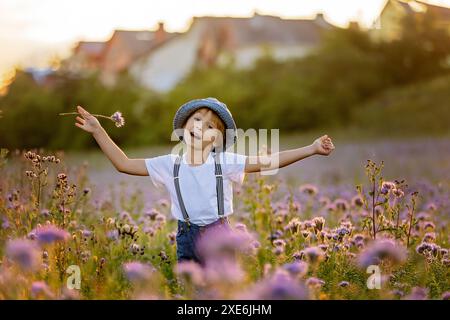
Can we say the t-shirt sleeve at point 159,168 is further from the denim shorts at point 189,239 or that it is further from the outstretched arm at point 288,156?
the outstretched arm at point 288,156

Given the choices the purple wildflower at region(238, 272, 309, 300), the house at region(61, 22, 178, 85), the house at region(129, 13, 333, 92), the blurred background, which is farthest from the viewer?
the house at region(61, 22, 178, 85)

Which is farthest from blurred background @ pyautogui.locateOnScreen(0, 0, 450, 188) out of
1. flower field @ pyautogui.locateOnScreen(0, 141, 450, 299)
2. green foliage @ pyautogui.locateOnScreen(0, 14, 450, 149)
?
flower field @ pyautogui.locateOnScreen(0, 141, 450, 299)

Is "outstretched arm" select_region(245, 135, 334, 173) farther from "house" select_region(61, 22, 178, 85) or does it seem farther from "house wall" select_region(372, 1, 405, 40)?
"house" select_region(61, 22, 178, 85)

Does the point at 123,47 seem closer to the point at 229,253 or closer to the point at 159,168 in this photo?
the point at 159,168

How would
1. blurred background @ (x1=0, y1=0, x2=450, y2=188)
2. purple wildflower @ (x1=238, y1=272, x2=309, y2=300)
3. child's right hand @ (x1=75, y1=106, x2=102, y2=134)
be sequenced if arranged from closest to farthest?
purple wildflower @ (x1=238, y1=272, x2=309, y2=300) < child's right hand @ (x1=75, y1=106, x2=102, y2=134) < blurred background @ (x1=0, y1=0, x2=450, y2=188)

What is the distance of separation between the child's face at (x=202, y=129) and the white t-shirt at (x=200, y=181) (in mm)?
89

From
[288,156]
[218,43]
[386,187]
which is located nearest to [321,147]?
[288,156]

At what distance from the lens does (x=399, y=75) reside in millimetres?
22156

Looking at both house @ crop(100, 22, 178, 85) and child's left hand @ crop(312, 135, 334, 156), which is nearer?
child's left hand @ crop(312, 135, 334, 156)

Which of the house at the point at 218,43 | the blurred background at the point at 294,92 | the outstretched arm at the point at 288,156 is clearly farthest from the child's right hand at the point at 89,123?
the house at the point at 218,43

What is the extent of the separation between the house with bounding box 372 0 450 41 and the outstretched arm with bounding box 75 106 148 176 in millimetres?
19657

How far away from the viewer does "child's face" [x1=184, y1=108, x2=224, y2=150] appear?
10.7ft

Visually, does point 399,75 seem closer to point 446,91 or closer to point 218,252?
point 446,91

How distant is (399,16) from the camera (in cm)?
2236
